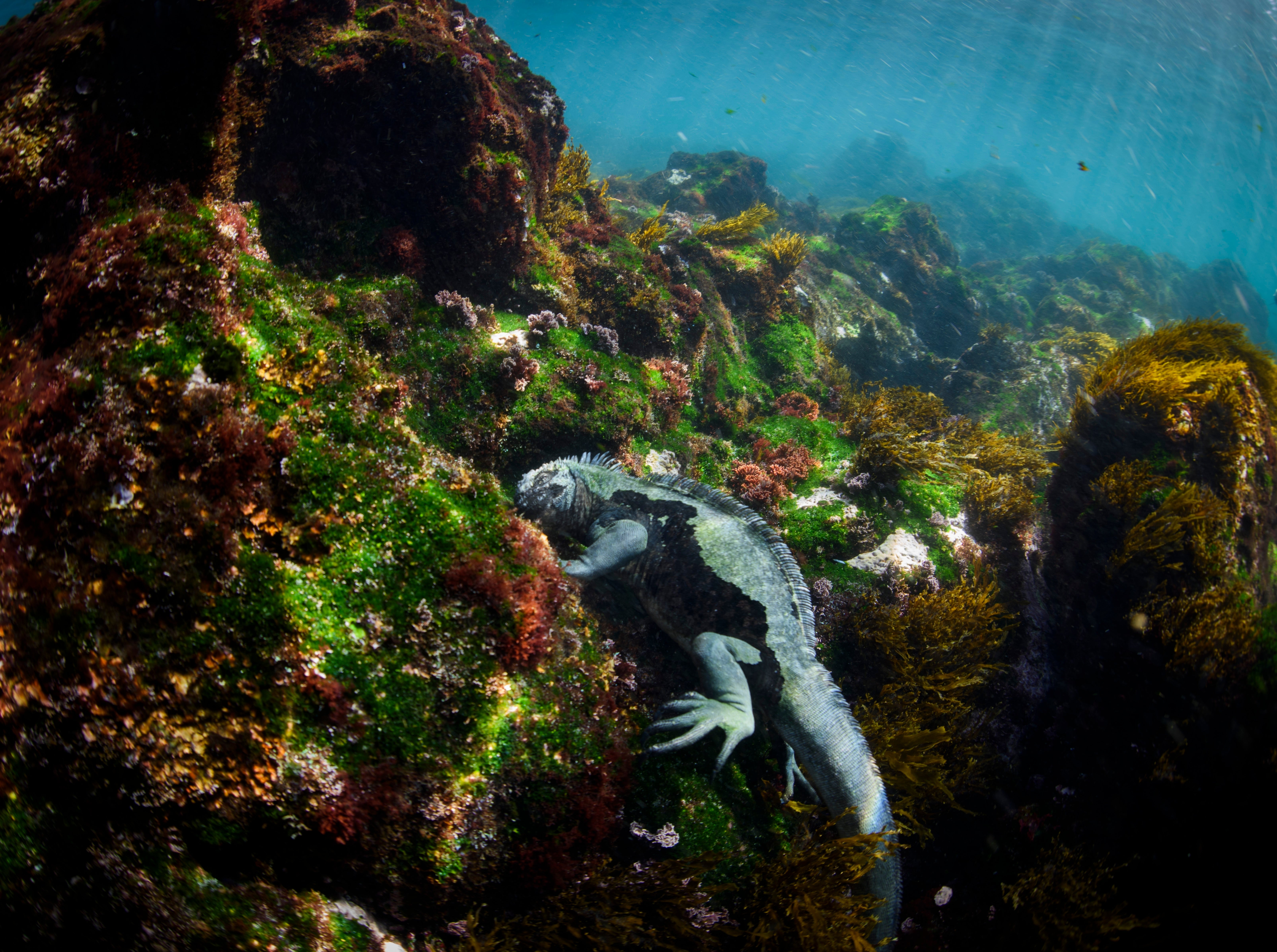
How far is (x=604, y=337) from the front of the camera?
6.93 meters

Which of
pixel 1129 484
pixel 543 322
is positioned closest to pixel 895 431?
pixel 1129 484

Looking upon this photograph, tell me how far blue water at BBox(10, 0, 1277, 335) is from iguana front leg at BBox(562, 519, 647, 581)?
132 ft

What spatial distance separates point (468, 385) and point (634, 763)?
409cm

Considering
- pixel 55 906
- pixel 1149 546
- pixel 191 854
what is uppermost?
pixel 1149 546

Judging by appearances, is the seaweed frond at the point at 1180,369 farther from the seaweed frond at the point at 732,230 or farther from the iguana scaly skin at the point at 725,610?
the seaweed frond at the point at 732,230

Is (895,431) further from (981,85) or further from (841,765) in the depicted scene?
(981,85)

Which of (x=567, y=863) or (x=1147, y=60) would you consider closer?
(x=567, y=863)

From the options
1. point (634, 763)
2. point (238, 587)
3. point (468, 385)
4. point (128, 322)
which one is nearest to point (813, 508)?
point (634, 763)

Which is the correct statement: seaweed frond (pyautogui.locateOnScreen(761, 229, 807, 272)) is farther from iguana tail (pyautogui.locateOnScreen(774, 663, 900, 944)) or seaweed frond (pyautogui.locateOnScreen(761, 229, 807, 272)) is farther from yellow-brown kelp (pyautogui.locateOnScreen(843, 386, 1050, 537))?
iguana tail (pyautogui.locateOnScreen(774, 663, 900, 944))

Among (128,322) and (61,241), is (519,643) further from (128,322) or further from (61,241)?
(61,241)

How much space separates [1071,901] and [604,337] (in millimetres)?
7404

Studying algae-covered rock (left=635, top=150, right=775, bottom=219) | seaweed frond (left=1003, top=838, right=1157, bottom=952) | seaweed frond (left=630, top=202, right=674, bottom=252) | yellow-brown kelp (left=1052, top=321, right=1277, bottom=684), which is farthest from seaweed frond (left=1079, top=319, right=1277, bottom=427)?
algae-covered rock (left=635, top=150, right=775, bottom=219)

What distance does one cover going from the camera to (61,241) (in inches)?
115

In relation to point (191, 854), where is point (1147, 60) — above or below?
above
